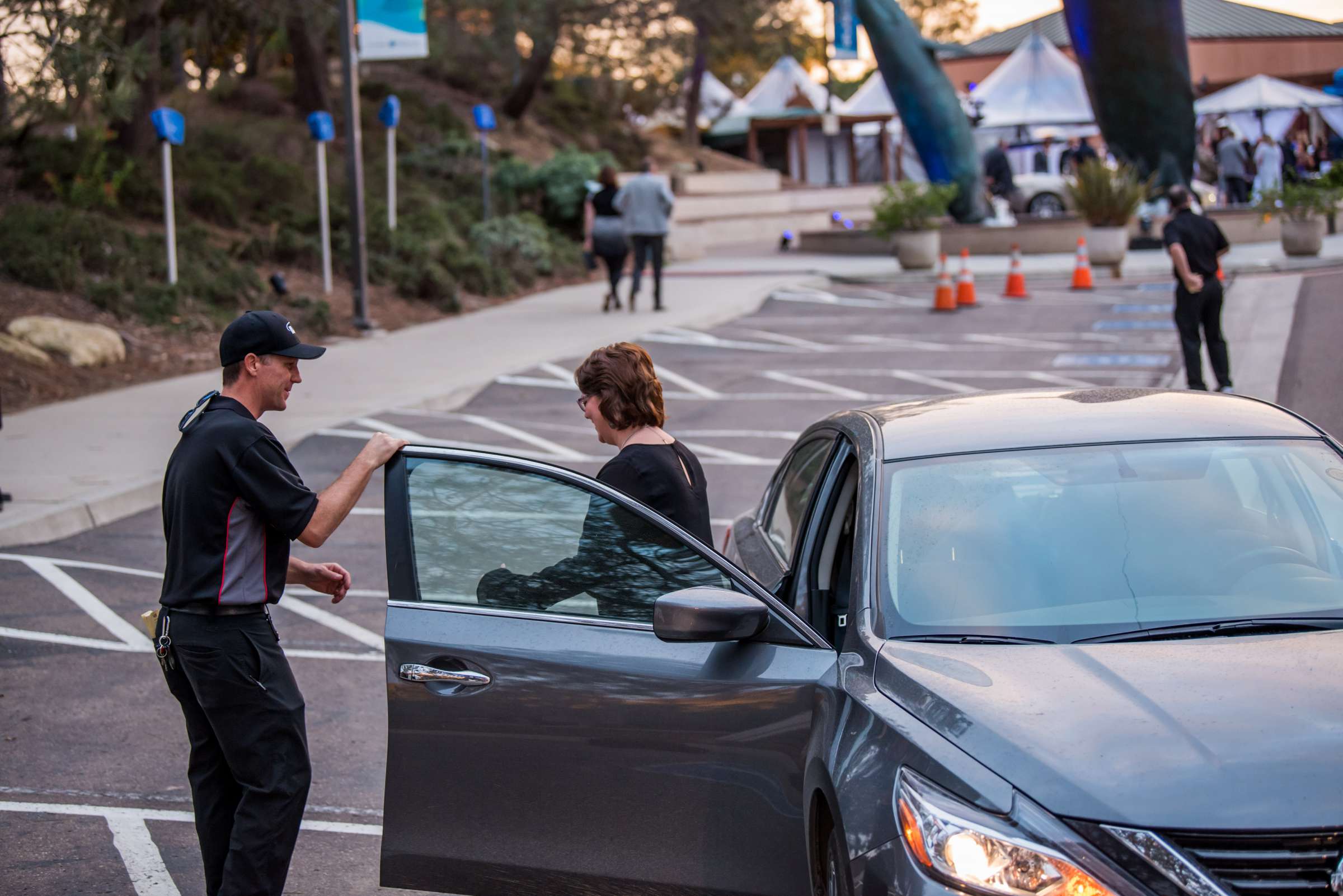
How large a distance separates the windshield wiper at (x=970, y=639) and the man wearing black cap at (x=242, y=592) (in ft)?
4.59

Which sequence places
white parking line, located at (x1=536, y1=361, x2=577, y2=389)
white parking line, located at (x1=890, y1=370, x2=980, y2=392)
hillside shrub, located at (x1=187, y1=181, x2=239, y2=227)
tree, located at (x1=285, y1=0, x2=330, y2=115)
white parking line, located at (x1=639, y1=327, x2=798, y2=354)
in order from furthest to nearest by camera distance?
1. tree, located at (x1=285, y1=0, x2=330, y2=115)
2. hillside shrub, located at (x1=187, y1=181, x2=239, y2=227)
3. white parking line, located at (x1=639, y1=327, x2=798, y2=354)
4. white parking line, located at (x1=536, y1=361, x2=577, y2=389)
5. white parking line, located at (x1=890, y1=370, x2=980, y2=392)

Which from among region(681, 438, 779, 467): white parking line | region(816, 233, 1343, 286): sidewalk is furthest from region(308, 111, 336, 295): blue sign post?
region(681, 438, 779, 467): white parking line

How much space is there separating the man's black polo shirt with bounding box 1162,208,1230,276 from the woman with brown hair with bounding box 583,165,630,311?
8.67 meters

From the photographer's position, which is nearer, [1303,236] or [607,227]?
[607,227]

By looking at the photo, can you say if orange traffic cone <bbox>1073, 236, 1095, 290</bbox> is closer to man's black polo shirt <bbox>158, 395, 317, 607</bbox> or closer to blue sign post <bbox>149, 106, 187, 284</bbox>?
blue sign post <bbox>149, 106, 187, 284</bbox>

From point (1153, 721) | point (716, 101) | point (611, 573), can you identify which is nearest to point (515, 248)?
point (611, 573)

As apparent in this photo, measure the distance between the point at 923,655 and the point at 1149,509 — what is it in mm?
872

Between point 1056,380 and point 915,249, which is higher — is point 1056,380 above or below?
below

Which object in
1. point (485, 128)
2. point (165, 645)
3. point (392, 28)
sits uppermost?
point (392, 28)

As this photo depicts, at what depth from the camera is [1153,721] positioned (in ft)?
9.49

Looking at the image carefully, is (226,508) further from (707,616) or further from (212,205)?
(212,205)

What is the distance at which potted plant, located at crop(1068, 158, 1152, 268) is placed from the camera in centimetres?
2453

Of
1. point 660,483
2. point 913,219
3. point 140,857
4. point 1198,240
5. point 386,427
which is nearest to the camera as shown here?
point 660,483

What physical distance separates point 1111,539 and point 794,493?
62.2 inches
